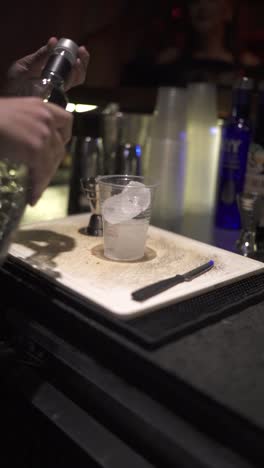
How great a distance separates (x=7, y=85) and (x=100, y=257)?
1.09 feet

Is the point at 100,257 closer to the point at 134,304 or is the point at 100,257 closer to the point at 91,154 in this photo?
the point at 134,304

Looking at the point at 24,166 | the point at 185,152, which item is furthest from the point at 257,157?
the point at 24,166

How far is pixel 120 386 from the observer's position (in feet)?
1.74

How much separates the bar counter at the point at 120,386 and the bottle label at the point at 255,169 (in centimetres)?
44

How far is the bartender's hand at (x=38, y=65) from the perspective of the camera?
773 millimetres

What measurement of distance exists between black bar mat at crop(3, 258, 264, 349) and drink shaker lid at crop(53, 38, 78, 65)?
32 cm

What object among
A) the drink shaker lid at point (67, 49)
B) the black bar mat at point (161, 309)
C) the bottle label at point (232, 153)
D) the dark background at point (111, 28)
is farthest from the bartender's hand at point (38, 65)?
the bottle label at point (232, 153)

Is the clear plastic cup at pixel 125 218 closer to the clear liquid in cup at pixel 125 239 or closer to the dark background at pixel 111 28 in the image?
the clear liquid in cup at pixel 125 239

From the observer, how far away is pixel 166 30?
1570 millimetres

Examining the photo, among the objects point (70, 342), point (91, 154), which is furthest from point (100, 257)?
point (91, 154)

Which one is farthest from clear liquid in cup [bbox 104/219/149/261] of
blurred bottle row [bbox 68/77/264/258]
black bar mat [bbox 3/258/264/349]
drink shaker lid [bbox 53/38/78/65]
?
blurred bottle row [bbox 68/77/264/258]

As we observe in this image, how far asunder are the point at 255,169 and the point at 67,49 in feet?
1.75

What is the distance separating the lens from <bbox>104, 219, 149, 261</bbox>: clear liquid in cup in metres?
0.70

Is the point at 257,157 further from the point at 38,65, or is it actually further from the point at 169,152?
the point at 38,65
